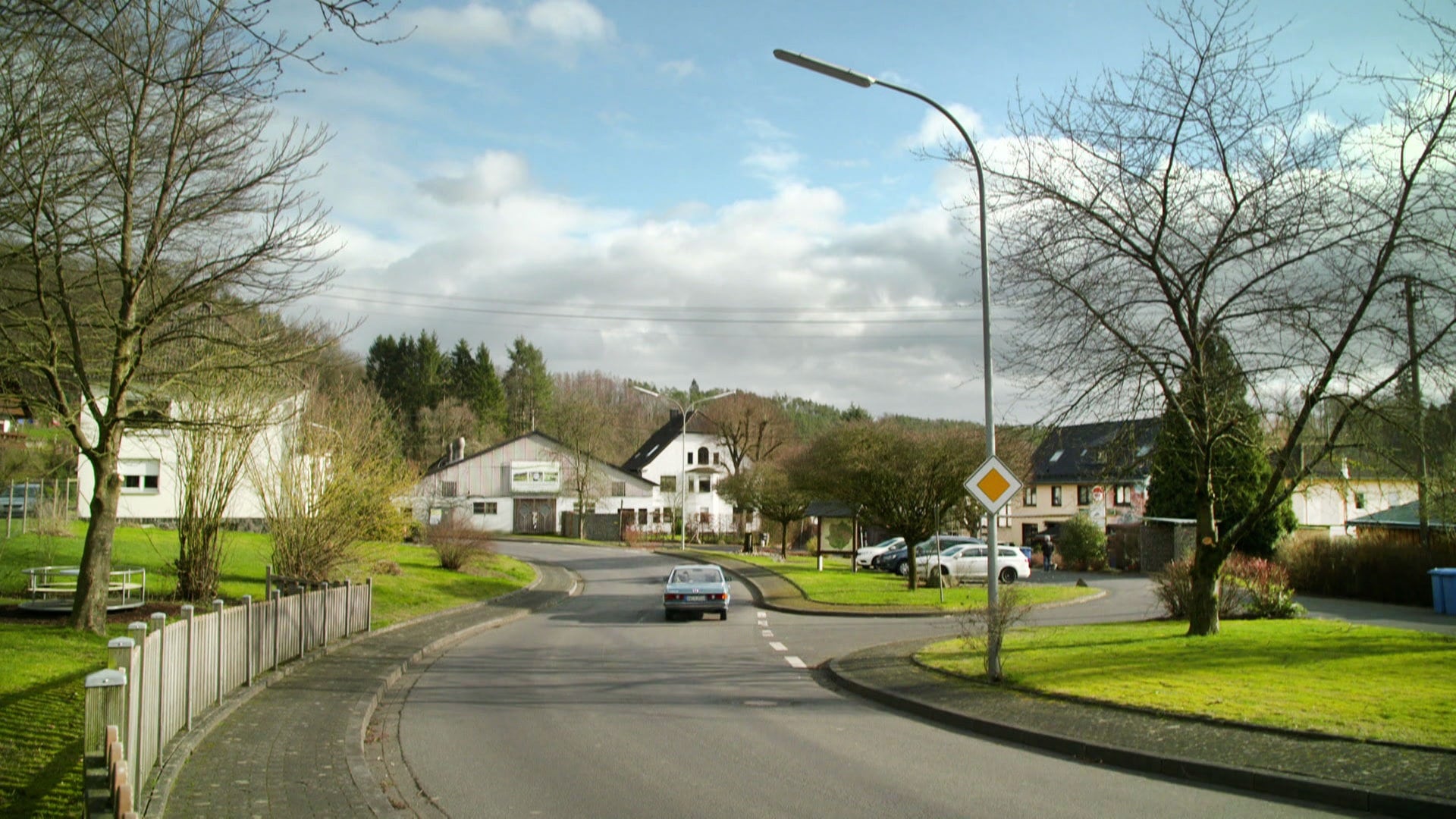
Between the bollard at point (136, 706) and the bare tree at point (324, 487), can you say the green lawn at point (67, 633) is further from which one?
the bare tree at point (324, 487)

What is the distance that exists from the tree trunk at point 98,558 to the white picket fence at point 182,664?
10.0 feet

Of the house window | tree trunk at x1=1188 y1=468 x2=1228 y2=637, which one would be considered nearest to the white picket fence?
tree trunk at x1=1188 y1=468 x2=1228 y2=637

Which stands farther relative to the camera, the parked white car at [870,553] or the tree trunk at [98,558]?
the parked white car at [870,553]

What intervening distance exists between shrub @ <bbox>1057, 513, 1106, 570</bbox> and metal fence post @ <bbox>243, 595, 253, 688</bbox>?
40071mm

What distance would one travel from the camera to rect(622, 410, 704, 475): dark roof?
87750 millimetres

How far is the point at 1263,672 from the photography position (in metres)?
13.5

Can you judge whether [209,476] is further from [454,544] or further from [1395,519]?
[1395,519]

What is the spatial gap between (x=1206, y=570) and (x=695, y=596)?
12411 millimetres

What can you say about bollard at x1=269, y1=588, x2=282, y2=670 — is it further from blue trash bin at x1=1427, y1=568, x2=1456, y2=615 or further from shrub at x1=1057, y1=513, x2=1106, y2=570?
shrub at x1=1057, y1=513, x2=1106, y2=570

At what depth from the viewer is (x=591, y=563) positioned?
47.8 m

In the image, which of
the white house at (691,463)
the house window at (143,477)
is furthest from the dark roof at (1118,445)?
the white house at (691,463)

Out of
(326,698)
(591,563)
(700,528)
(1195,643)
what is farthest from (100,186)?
(700,528)

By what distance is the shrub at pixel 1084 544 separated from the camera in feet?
152

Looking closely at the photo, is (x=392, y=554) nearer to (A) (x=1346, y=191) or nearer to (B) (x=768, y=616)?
(B) (x=768, y=616)
